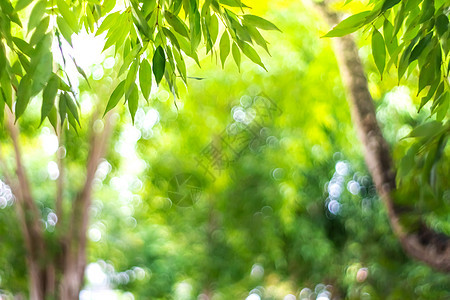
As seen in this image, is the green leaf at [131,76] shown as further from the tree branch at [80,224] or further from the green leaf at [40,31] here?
the tree branch at [80,224]

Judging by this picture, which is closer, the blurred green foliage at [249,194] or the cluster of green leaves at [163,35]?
the cluster of green leaves at [163,35]

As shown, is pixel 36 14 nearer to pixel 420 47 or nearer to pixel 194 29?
pixel 194 29

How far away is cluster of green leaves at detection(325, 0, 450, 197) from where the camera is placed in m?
0.98

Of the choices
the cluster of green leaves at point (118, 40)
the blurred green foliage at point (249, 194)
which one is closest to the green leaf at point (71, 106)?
the cluster of green leaves at point (118, 40)

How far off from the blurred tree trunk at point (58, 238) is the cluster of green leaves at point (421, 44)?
3588 mm

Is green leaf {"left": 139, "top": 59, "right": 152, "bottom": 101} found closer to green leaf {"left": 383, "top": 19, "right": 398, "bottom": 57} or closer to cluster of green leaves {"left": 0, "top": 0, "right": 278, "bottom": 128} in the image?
cluster of green leaves {"left": 0, "top": 0, "right": 278, "bottom": 128}

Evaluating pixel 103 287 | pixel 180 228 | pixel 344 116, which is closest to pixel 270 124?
pixel 344 116

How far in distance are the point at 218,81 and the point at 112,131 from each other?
892 millimetres

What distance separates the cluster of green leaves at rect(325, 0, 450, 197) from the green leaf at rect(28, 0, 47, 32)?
0.41 metres

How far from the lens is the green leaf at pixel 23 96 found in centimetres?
88

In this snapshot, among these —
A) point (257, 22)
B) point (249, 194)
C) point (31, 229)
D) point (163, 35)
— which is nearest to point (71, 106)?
point (163, 35)

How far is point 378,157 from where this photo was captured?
7.49 feet

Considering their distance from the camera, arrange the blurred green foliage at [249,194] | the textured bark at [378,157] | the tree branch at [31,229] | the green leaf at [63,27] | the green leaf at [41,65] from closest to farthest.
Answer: the green leaf at [41,65] < the green leaf at [63,27] < the textured bark at [378,157] < the blurred green foliage at [249,194] < the tree branch at [31,229]

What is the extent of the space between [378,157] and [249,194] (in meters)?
3.89
